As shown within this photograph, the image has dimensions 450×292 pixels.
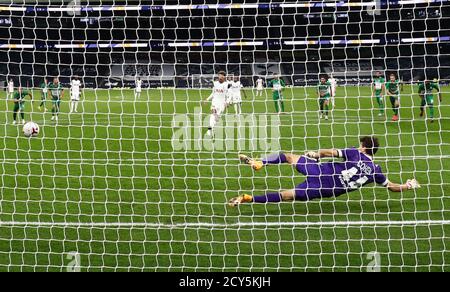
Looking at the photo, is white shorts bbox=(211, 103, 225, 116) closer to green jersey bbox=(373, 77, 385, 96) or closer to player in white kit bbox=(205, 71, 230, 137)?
player in white kit bbox=(205, 71, 230, 137)

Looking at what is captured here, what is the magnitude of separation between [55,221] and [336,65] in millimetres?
35637

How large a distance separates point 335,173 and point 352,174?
0.87 ft

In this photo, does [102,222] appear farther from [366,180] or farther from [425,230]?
[425,230]

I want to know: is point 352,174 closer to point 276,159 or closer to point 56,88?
point 276,159

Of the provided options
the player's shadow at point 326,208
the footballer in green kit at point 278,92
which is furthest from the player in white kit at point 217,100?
the player's shadow at point 326,208

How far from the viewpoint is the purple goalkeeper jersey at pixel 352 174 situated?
9328mm

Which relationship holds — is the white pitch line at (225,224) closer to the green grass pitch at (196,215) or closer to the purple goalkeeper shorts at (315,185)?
the green grass pitch at (196,215)

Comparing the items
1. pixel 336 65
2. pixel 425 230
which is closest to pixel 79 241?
pixel 425 230

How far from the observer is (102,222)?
949cm

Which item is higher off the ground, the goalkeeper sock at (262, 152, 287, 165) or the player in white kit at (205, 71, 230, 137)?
the player in white kit at (205, 71, 230, 137)

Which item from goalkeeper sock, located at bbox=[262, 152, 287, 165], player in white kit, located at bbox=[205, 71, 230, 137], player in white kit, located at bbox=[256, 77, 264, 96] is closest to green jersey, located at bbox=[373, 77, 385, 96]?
player in white kit, located at bbox=[256, 77, 264, 96]

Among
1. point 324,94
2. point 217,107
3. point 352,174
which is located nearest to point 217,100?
point 217,107

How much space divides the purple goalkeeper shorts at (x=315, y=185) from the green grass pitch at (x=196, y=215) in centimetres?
35

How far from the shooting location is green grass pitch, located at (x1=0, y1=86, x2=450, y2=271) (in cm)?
798
